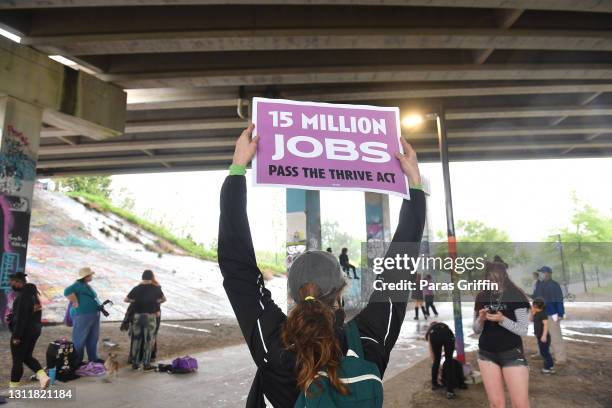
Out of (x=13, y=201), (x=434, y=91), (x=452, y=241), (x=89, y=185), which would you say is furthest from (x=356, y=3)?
(x=89, y=185)

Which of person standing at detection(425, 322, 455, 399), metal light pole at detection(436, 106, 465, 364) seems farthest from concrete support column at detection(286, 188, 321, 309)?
person standing at detection(425, 322, 455, 399)

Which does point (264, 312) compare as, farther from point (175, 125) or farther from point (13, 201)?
point (175, 125)

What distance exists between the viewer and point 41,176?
20.5 m

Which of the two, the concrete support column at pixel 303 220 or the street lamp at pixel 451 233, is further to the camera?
the concrete support column at pixel 303 220

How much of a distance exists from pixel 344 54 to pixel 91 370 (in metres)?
9.24

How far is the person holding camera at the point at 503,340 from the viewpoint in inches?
145

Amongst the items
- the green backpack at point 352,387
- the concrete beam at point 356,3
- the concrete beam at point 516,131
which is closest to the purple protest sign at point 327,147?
the green backpack at point 352,387

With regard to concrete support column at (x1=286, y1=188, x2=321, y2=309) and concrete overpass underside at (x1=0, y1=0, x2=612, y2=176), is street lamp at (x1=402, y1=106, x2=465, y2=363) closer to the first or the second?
concrete overpass underside at (x1=0, y1=0, x2=612, y2=176)

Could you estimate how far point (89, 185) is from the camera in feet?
138

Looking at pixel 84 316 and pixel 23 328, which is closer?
pixel 23 328

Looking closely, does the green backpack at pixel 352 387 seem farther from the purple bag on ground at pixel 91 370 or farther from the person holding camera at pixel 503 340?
the purple bag on ground at pixel 91 370

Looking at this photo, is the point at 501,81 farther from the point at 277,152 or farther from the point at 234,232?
the point at 234,232

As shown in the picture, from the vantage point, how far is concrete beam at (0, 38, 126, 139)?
8.82 metres

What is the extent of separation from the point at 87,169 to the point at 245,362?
637 inches
